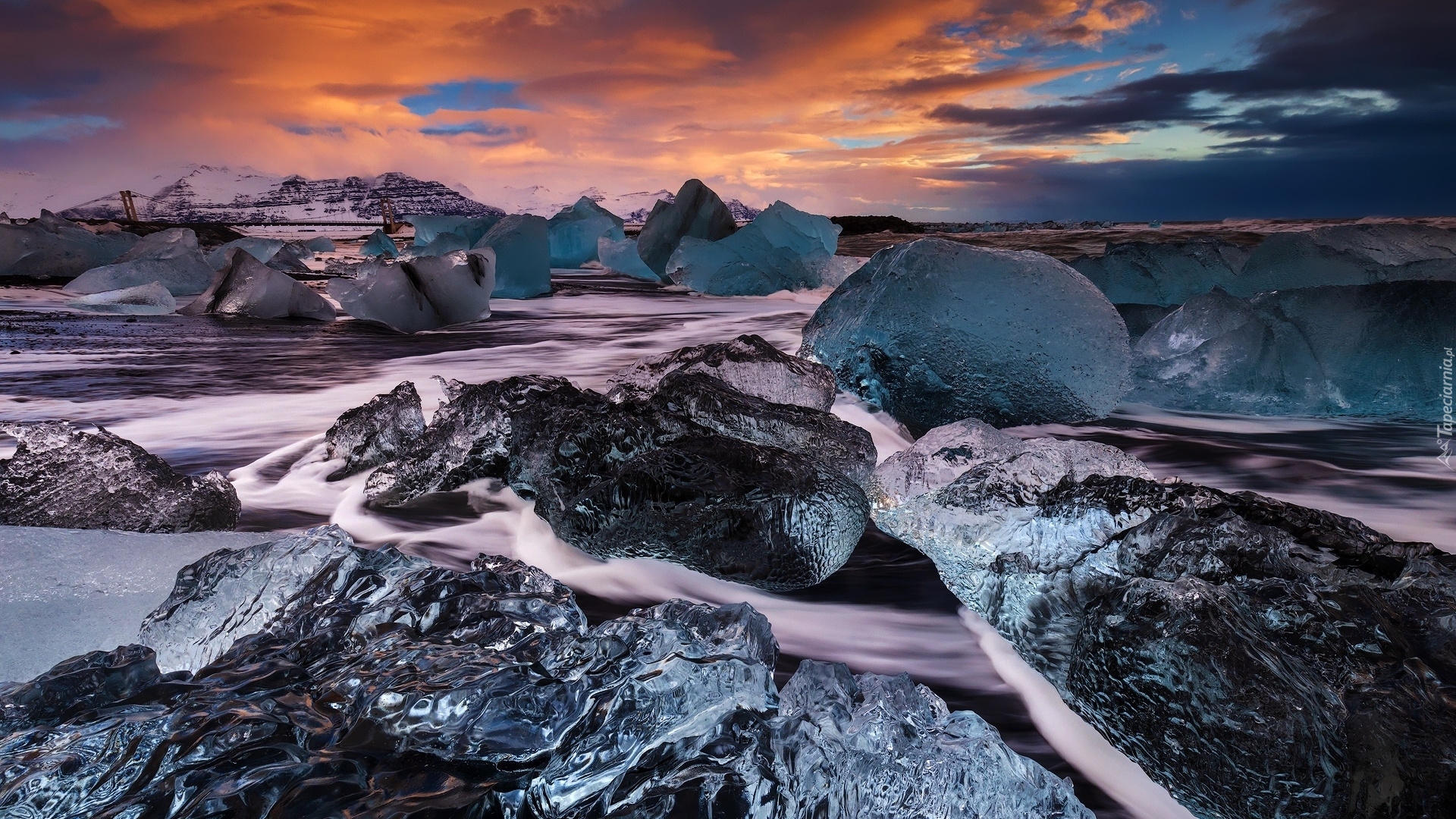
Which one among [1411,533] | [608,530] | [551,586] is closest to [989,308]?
[1411,533]

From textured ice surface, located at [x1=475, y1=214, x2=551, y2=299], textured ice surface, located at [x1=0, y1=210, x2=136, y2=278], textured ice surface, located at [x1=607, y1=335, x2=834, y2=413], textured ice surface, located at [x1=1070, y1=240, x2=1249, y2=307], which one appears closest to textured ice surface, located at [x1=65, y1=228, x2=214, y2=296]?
textured ice surface, located at [x1=0, y1=210, x2=136, y2=278]

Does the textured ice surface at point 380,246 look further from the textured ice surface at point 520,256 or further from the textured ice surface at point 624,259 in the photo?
the textured ice surface at point 520,256

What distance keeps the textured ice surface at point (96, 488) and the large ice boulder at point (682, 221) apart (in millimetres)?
7124

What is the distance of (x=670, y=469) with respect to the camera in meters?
1.52

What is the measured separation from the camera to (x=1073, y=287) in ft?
8.73

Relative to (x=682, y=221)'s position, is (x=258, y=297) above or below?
below

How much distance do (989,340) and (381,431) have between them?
6.04 feet

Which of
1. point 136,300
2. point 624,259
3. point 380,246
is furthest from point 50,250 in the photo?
point 624,259

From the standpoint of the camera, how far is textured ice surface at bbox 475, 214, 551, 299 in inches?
290

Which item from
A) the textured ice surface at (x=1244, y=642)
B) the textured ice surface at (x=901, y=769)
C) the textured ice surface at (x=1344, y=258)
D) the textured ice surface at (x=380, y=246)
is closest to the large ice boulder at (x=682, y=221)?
the textured ice surface at (x=380, y=246)

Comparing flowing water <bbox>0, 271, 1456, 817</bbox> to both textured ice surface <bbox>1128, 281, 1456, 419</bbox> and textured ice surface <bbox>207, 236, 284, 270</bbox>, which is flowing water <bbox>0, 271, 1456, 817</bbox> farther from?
textured ice surface <bbox>207, 236, 284, 270</bbox>

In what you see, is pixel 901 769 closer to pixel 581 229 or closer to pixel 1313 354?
pixel 1313 354

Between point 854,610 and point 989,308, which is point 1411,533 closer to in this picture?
point 989,308

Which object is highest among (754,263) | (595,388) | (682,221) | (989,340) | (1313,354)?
(682,221)
